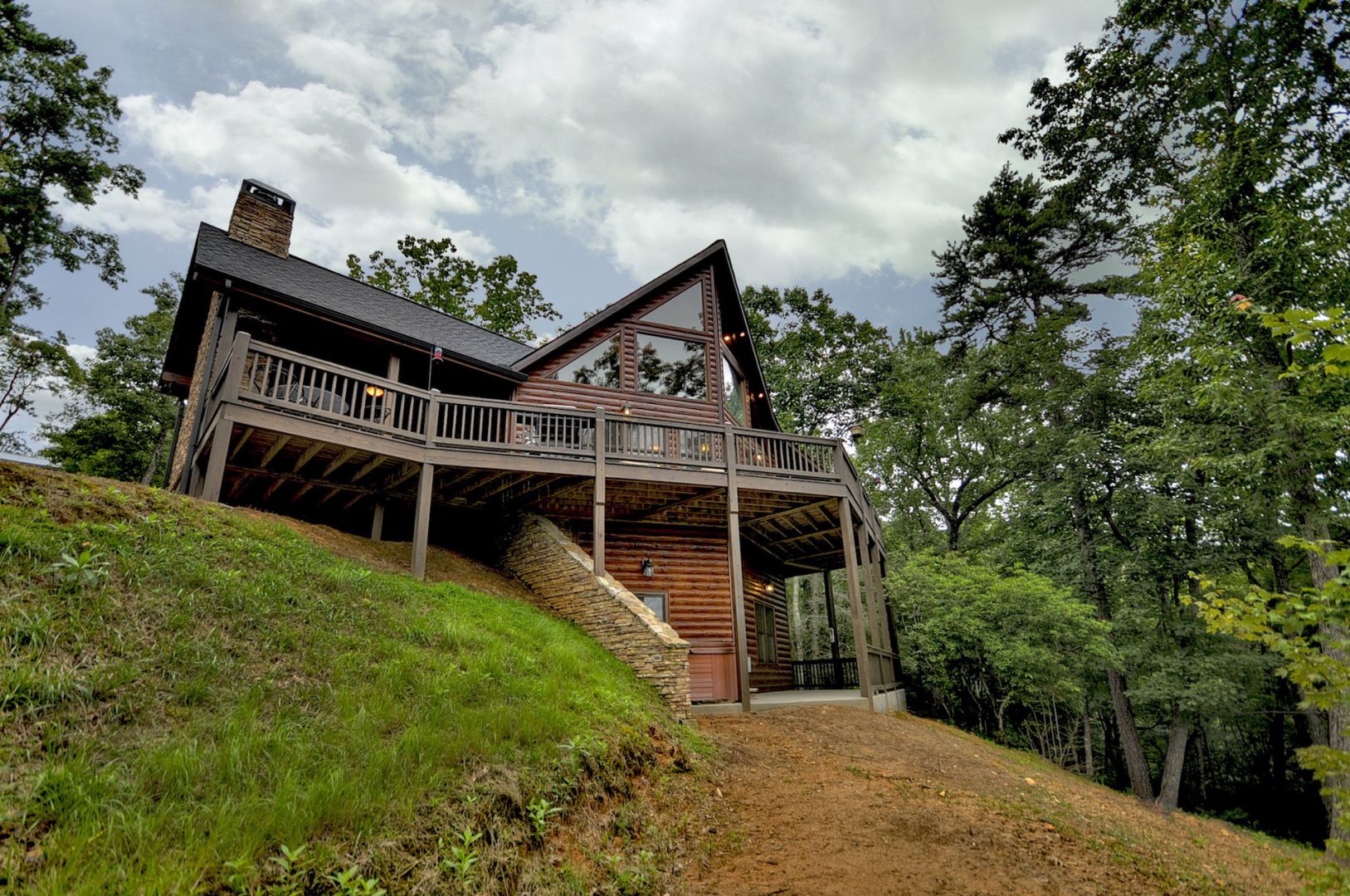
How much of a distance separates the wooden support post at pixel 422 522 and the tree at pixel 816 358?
1996 centimetres

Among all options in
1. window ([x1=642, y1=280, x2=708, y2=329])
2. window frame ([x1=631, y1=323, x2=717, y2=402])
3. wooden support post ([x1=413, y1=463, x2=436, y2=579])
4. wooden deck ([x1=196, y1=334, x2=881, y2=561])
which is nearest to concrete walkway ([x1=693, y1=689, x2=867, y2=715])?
wooden deck ([x1=196, y1=334, x2=881, y2=561])

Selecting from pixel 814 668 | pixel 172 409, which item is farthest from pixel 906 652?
pixel 172 409

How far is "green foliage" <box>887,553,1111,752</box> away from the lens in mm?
15930

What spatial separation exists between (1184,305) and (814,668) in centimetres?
1503

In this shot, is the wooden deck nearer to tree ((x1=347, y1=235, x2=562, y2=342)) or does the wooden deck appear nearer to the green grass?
the green grass

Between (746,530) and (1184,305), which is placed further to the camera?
(746,530)

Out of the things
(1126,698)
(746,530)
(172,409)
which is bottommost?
(1126,698)

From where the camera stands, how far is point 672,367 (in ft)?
52.5

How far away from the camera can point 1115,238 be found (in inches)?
817

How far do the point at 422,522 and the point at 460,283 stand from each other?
2132 cm

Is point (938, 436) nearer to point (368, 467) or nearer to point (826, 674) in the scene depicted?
point (826, 674)

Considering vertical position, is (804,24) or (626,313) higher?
(804,24)

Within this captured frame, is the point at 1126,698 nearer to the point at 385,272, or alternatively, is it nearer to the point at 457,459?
the point at 457,459

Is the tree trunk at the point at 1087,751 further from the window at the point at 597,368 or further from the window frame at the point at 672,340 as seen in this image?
the window at the point at 597,368
